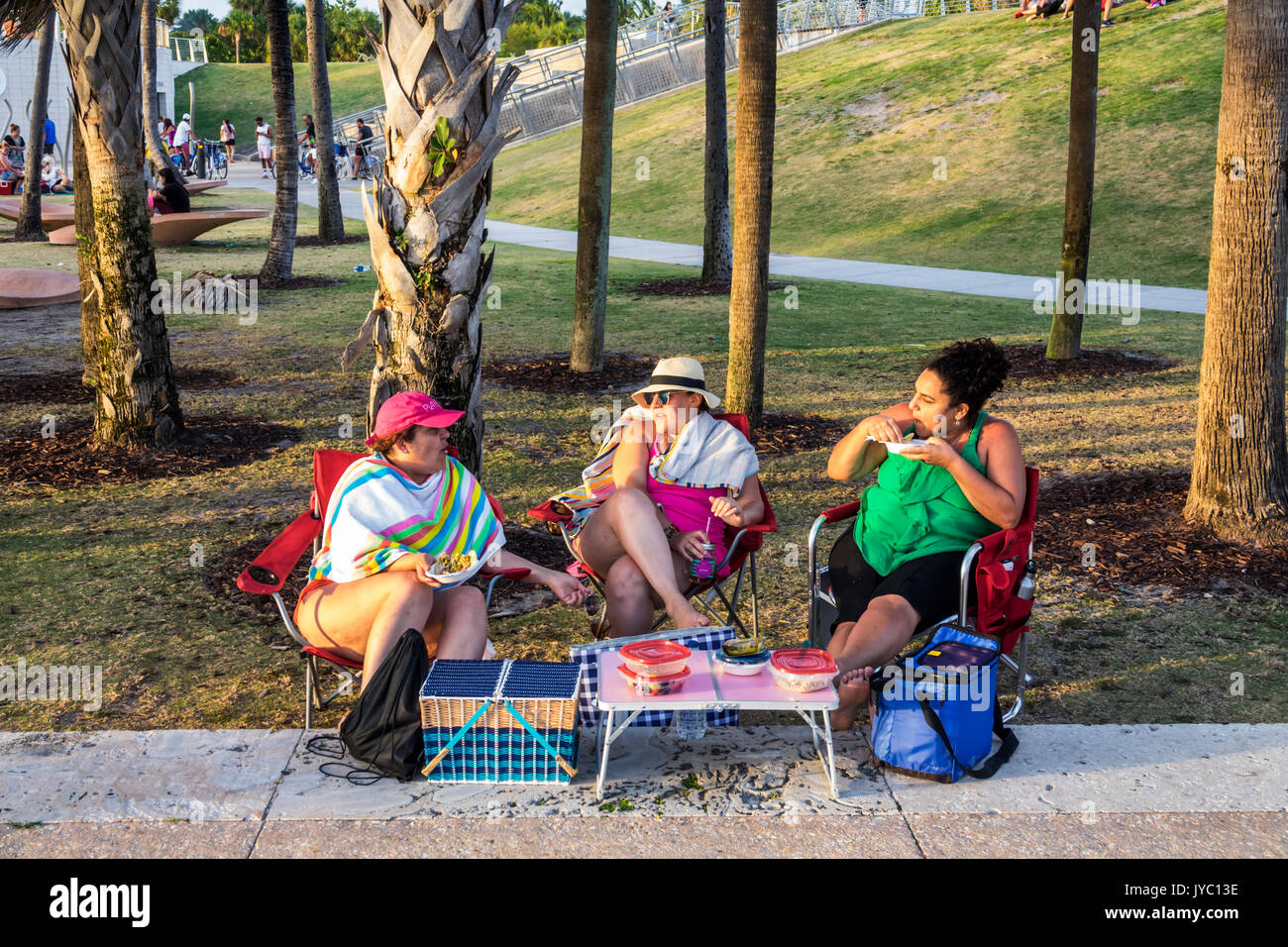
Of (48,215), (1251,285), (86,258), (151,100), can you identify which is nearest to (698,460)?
(1251,285)

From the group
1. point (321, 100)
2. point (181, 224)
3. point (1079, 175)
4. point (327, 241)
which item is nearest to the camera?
point (1079, 175)

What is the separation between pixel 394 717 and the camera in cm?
366

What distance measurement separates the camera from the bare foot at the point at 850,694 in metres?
3.95

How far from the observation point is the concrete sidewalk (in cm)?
331

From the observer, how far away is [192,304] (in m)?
13.6

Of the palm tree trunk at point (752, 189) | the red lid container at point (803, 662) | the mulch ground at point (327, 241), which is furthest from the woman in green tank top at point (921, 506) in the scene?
the mulch ground at point (327, 241)

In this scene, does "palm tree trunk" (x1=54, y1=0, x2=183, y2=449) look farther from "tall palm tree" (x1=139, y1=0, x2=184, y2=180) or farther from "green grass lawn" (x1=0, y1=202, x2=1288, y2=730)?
"tall palm tree" (x1=139, y1=0, x2=184, y2=180)

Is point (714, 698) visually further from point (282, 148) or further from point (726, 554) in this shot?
point (282, 148)

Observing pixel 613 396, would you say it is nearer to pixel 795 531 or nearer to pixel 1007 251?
pixel 795 531

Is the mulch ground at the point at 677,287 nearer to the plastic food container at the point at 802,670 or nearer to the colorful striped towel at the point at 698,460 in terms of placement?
the colorful striped towel at the point at 698,460

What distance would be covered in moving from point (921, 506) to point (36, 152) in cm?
1852

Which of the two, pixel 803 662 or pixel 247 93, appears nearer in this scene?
pixel 803 662

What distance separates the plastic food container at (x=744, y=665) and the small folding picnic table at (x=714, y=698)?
0.05ft

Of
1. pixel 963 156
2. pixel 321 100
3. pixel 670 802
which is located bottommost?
pixel 670 802
